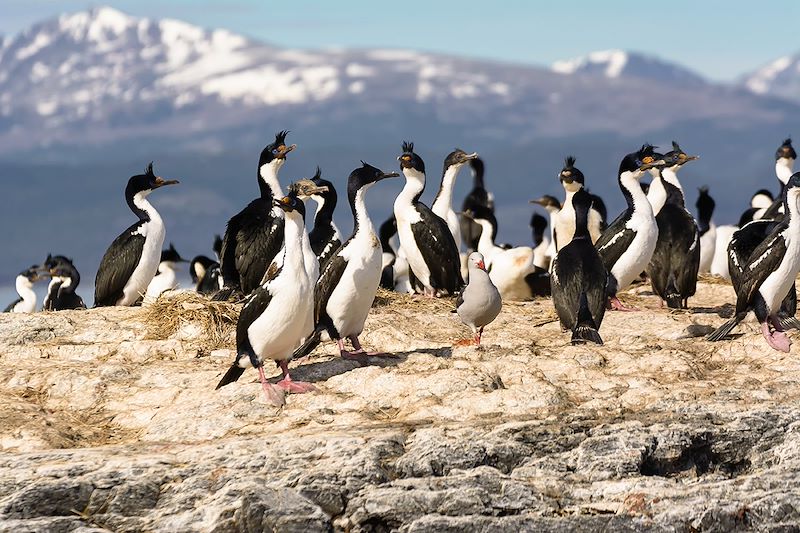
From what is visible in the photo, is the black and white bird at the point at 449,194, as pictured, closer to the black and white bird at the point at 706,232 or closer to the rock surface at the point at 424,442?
the black and white bird at the point at 706,232

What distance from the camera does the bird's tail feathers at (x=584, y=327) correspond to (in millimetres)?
11906

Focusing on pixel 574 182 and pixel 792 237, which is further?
pixel 574 182

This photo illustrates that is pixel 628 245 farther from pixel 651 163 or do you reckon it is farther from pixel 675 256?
pixel 651 163

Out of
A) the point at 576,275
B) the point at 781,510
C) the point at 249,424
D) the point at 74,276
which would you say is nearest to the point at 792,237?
the point at 576,275

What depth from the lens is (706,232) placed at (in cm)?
2308

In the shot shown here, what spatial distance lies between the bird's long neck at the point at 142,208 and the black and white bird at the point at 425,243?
9.47 feet

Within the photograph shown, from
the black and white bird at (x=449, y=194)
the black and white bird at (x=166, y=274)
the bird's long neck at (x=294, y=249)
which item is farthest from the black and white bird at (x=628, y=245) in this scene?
the black and white bird at (x=166, y=274)

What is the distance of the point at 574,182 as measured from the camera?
58.3 ft

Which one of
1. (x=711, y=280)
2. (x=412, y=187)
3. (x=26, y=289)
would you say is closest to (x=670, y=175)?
(x=711, y=280)

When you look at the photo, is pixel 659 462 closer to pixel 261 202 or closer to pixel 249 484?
pixel 249 484

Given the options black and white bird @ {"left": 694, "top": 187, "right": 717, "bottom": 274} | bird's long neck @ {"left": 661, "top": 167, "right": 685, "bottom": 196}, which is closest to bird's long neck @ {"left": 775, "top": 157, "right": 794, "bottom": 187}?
black and white bird @ {"left": 694, "top": 187, "right": 717, "bottom": 274}

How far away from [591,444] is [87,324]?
6200 millimetres

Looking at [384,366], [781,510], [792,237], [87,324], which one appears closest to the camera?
[781,510]

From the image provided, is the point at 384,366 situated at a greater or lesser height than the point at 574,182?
lesser
